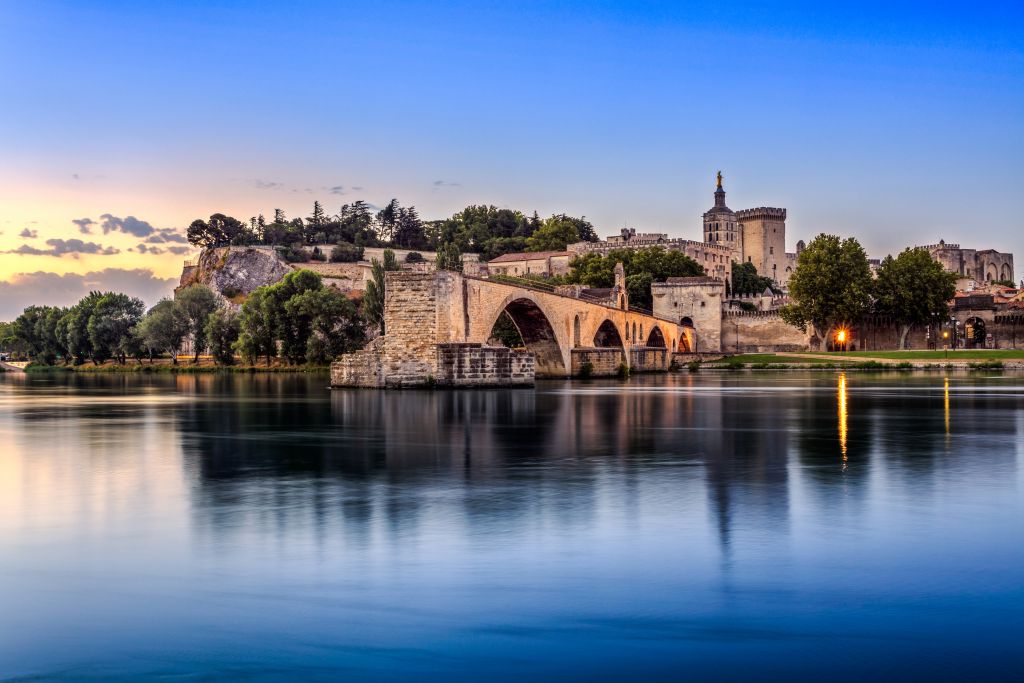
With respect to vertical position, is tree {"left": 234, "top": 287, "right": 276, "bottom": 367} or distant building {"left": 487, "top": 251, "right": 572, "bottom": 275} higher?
distant building {"left": 487, "top": 251, "right": 572, "bottom": 275}

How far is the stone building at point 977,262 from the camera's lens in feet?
479

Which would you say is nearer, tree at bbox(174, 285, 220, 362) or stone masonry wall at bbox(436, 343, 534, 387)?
stone masonry wall at bbox(436, 343, 534, 387)

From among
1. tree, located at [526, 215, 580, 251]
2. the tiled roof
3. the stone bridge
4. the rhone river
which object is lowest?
the rhone river

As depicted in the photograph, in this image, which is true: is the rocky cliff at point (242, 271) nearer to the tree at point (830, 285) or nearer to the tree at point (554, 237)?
the tree at point (554, 237)

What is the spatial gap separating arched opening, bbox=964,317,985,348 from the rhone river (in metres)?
74.6

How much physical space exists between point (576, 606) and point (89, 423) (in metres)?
18.9

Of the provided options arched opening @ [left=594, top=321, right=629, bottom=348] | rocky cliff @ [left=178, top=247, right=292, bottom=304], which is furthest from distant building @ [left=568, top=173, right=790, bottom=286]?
arched opening @ [left=594, top=321, right=629, bottom=348]

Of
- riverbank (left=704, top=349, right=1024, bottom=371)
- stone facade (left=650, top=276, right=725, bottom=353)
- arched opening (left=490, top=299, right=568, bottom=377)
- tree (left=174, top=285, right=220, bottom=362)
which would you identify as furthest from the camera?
stone facade (left=650, top=276, right=725, bottom=353)

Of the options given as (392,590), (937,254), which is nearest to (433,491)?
(392,590)

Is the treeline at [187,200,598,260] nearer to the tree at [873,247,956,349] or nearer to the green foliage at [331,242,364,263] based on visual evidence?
the green foliage at [331,242,364,263]

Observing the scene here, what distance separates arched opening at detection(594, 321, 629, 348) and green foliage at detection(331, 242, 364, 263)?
5365 centimetres

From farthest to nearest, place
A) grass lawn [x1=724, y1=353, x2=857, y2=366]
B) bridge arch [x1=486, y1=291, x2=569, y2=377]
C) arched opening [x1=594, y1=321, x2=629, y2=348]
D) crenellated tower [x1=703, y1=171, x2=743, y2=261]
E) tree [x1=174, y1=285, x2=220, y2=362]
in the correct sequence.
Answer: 1. crenellated tower [x1=703, y1=171, x2=743, y2=261]
2. tree [x1=174, y1=285, x2=220, y2=362]
3. grass lawn [x1=724, y1=353, x2=857, y2=366]
4. arched opening [x1=594, y1=321, x2=629, y2=348]
5. bridge arch [x1=486, y1=291, x2=569, y2=377]

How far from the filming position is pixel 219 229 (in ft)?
414

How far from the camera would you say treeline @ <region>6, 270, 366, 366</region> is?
65.4 m
